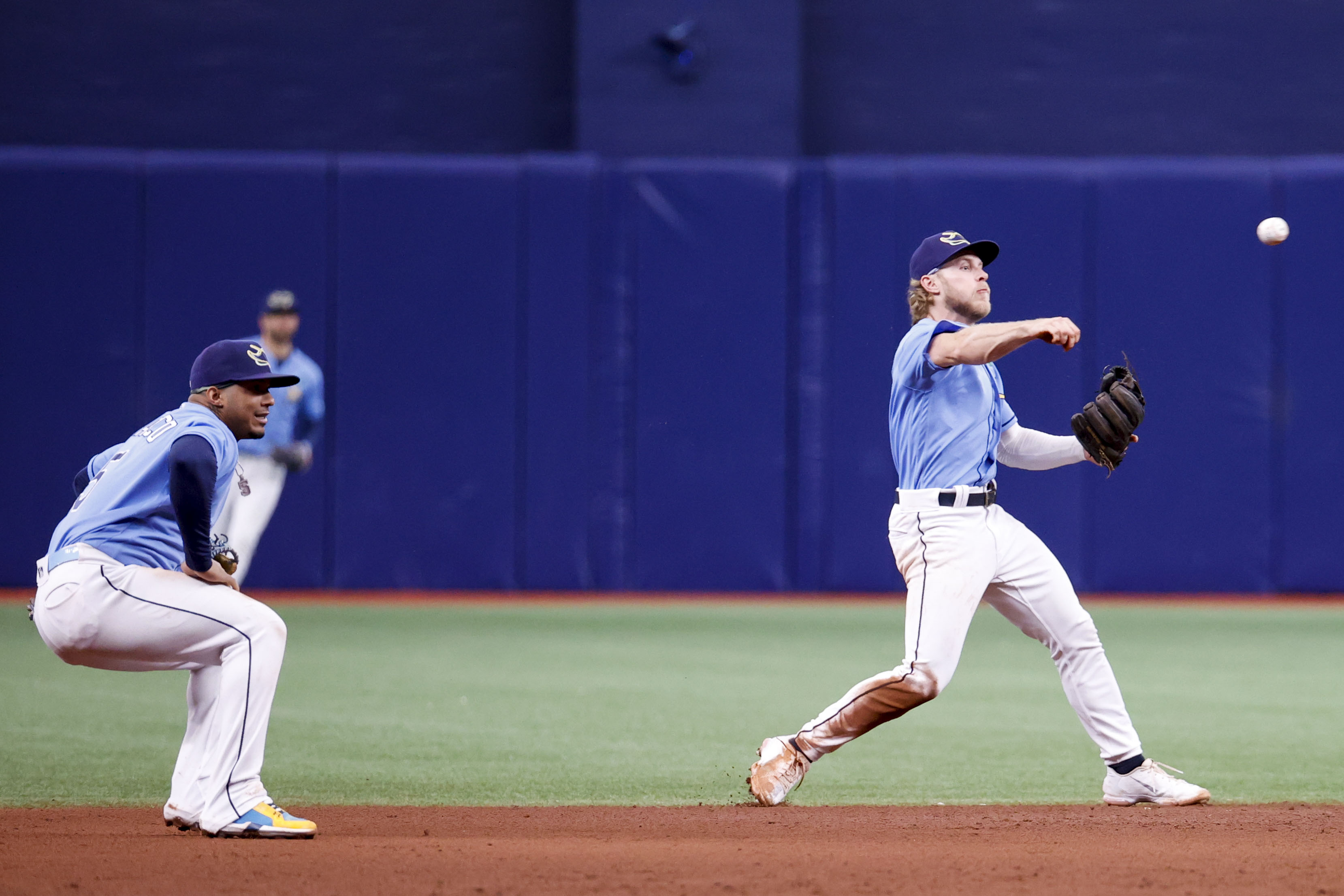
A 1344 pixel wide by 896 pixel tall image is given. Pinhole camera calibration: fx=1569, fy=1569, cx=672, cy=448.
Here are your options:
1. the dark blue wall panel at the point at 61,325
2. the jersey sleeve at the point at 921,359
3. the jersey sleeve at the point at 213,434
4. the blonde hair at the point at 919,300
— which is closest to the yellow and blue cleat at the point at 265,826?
the jersey sleeve at the point at 213,434

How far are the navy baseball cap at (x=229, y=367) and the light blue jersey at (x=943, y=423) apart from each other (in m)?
1.88

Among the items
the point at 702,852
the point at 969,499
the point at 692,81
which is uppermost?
the point at 692,81

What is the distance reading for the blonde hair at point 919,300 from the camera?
5074 mm

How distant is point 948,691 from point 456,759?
290 centimetres

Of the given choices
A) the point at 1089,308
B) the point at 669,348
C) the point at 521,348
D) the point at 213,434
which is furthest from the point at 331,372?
the point at 213,434

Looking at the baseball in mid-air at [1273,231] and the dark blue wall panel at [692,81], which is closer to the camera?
the baseball in mid-air at [1273,231]

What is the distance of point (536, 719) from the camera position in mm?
6945

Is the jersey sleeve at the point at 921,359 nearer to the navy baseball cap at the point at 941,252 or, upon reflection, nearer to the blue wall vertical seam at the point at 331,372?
the navy baseball cap at the point at 941,252

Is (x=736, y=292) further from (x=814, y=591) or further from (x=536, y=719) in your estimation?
(x=536, y=719)

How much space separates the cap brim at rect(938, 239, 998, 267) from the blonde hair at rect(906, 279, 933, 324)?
0.32 feet

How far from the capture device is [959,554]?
4.80m

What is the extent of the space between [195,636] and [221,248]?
8.91m

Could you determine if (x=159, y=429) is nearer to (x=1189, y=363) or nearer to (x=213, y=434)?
(x=213, y=434)

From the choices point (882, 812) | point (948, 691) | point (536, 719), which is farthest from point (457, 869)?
point (948, 691)
